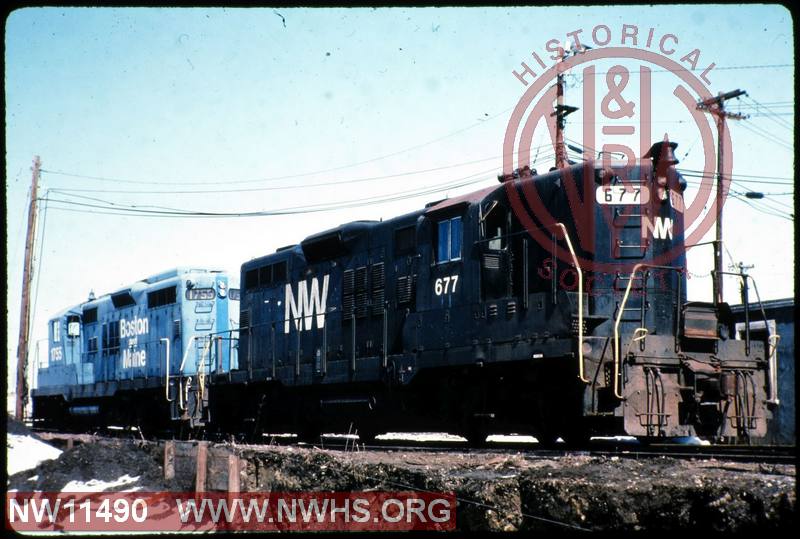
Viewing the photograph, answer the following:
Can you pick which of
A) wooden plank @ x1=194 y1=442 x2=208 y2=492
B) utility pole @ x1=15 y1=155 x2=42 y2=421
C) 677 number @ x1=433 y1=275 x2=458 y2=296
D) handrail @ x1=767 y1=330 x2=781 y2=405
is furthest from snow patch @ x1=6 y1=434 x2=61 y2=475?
utility pole @ x1=15 y1=155 x2=42 y2=421

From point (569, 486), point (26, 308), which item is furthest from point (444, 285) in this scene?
point (26, 308)

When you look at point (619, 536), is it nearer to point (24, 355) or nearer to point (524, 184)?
point (524, 184)

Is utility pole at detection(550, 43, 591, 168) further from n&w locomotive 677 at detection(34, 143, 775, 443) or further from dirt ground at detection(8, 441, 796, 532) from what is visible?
dirt ground at detection(8, 441, 796, 532)

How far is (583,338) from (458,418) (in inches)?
108

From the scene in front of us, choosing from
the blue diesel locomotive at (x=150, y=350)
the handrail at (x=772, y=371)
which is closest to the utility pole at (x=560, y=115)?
the blue diesel locomotive at (x=150, y=350)

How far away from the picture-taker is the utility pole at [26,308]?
1005 inches

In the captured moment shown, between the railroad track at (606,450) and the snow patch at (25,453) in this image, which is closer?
the railroad track at (606,450)

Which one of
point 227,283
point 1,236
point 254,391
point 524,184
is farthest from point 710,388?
point 227,283

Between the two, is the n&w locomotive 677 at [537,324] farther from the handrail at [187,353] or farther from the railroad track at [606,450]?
the handrail at [187,353]

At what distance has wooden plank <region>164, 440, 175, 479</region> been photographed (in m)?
11.2

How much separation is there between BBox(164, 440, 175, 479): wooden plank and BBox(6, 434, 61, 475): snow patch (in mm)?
1938

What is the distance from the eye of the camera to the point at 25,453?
1237cm

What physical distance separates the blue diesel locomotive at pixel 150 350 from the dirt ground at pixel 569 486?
7.67 meters

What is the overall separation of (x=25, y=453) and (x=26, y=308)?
50.0ft
